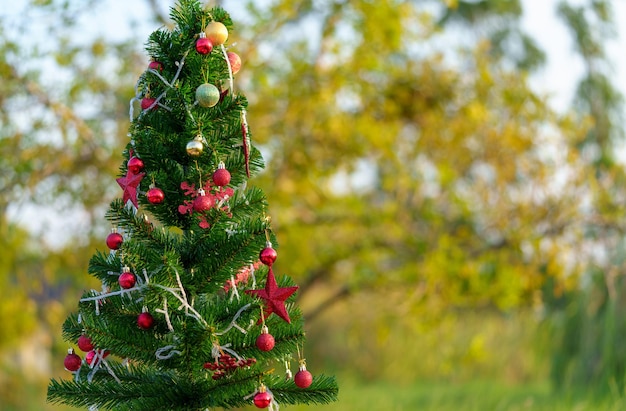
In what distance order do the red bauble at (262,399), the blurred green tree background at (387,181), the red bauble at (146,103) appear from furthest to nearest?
the blurred green tree background at (387,181) → the red bauble at (146,103) → the red bauble at (262,399)


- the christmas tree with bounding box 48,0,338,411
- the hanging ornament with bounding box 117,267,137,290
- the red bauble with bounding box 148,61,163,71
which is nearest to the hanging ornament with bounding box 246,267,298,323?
A: the christmas tree with bounding box 48,0,338,411

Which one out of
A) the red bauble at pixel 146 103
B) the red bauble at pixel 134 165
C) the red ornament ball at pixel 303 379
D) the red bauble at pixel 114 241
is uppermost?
the red bauble at pixel 146 103

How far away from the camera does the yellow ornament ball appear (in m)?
2.17

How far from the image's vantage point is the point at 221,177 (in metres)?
2.09

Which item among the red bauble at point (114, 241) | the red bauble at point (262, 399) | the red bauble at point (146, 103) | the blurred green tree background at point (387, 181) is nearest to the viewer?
the red bauble at point (262, 399)

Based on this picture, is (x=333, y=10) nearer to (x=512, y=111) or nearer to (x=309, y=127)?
(x=309, y=127)

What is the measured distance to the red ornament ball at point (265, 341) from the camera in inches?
80.4

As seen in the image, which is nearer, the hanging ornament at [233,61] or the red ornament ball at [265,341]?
the red ornament ball at [265,341]

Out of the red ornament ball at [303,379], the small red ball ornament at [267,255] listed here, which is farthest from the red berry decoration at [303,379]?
the small red ball ornament at [267,255]

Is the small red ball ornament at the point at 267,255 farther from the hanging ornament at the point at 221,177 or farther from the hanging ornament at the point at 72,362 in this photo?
the hanging ornament at the point at 72,362

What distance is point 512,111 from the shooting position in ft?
21.3

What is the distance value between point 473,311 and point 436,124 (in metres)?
4.13

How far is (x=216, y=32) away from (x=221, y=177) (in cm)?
44

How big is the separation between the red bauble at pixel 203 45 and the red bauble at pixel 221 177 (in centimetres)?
37
